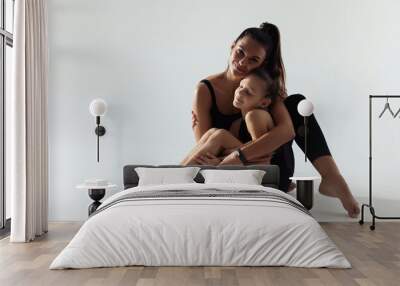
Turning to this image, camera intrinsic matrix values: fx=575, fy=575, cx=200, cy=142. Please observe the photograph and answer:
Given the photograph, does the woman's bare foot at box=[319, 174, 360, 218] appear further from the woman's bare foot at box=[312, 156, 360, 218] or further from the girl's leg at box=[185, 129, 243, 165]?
the girl's leg at box=[185, 129, 243, 165]

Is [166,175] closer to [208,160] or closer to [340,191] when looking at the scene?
[208,160]

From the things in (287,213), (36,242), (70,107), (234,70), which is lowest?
(36,242)

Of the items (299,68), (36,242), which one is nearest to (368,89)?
(299,68)

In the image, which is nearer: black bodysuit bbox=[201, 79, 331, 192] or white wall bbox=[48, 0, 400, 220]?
black bodysuit bbox=[201, 79, 331, 192]

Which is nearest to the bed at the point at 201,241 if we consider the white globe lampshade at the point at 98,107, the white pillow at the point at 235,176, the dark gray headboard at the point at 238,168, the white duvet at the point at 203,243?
the white duvet at the point at 203,243

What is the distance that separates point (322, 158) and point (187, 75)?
2068 millimetres

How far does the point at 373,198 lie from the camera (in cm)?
759

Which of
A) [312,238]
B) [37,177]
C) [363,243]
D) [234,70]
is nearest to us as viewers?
[312,238]

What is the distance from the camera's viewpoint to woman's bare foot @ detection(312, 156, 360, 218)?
24.6 feet

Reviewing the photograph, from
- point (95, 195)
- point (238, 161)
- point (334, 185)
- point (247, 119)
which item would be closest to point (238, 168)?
point (238, 161)

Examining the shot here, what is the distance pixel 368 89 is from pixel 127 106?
3.16 meters

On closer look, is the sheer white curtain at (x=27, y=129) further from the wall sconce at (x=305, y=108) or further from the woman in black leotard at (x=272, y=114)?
the wall sconce at (x=305, y=108)

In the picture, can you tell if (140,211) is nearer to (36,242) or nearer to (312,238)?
(312,238)

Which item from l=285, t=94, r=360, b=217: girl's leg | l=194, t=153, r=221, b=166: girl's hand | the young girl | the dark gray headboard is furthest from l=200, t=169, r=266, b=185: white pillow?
l=285, t=94, r=360, b=217: girl's leg
